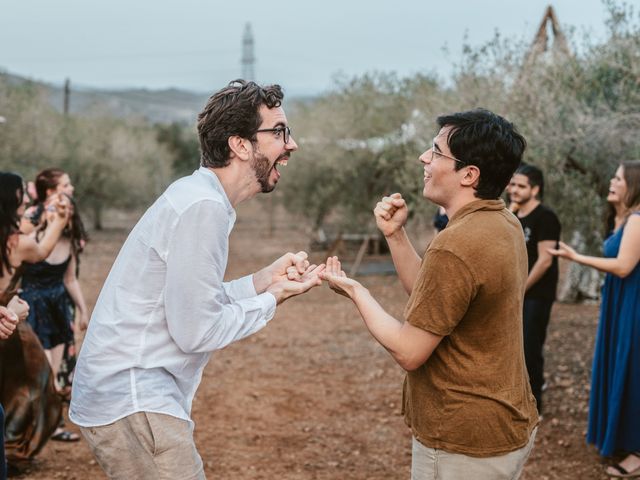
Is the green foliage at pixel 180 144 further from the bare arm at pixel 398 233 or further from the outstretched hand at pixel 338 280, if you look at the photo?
the outstretched hand at pixel 338 280

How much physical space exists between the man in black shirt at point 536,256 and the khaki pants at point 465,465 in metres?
3.55

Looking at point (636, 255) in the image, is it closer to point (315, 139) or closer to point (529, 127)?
point (529, 127)

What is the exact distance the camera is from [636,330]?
4.97 m

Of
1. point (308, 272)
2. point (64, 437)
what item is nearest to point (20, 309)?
point (308, 272)

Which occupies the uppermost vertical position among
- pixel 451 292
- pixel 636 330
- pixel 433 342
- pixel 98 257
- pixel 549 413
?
pixel 451 292

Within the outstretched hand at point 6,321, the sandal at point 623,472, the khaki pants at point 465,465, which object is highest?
the outstretched hand at point 6,321

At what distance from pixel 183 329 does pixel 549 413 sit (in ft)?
17.1

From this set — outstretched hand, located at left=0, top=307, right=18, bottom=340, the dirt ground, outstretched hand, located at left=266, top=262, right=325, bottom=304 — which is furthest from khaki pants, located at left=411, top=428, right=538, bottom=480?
the dirt ground

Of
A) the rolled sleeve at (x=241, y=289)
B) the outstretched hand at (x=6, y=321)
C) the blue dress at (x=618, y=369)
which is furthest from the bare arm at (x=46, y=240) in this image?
the blue dress at (x=618, y=369)

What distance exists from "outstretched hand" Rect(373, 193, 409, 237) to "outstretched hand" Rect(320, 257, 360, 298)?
272 mm

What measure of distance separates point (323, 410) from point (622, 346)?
2973mm

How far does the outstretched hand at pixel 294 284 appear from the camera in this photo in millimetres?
2666

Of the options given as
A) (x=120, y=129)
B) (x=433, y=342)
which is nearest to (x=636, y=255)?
(x=433, y=342)

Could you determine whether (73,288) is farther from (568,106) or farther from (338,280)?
(568,106)
